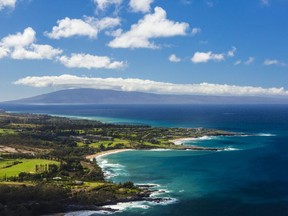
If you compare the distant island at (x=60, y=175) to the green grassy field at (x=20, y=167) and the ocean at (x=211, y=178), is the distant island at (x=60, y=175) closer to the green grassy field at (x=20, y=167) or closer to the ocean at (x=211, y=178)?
the green grassy field at (x=20, y=167)

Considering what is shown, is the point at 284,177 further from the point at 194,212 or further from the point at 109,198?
the point at 109,198

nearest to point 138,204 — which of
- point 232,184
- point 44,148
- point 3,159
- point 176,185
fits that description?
point 176,185

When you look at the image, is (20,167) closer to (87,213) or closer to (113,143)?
(87,213)

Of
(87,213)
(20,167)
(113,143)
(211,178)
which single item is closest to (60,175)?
(20,167)

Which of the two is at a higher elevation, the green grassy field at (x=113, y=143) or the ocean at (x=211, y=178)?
the green grassy field at (x=113, y=143)

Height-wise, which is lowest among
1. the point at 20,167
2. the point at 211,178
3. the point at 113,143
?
the point at 211,178

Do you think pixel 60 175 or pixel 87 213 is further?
pixel 60 175

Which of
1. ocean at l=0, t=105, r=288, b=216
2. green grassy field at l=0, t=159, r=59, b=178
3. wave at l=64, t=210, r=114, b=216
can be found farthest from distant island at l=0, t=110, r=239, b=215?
ocean at l=0, t=105, r=288, b=216

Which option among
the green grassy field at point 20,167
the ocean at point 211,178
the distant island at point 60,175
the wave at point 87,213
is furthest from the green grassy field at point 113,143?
the wave at point 87,213

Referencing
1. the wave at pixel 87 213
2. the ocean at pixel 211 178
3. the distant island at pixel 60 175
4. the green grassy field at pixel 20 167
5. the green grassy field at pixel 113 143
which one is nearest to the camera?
the wave at pixel 87 213
